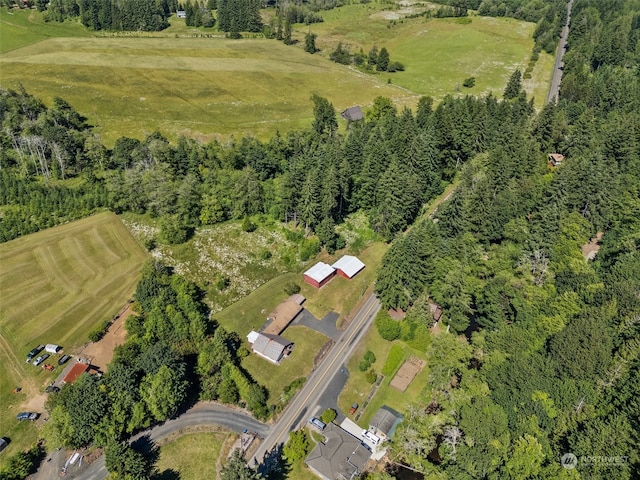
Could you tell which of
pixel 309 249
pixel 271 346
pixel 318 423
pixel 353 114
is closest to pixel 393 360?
pixel 318 423

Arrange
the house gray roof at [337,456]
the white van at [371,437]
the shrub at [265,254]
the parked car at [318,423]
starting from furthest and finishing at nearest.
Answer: the shrub at [265,254] → the parked car at [318,423] → the white van at [371,437] → the house gray roof at [337,456]

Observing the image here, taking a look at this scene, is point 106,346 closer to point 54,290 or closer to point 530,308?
point 54,290

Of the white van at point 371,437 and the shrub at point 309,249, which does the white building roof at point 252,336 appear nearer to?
the shrub at point 309,249

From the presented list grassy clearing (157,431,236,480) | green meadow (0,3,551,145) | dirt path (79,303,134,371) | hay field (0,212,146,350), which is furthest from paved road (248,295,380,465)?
green meadow (0,3,551,145)

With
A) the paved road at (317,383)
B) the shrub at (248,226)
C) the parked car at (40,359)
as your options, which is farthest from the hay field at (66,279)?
the paved road at (317,383)

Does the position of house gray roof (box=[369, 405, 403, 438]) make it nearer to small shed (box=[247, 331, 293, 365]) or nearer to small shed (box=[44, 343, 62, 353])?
small shed (box=[247, 331, 293, 365])
